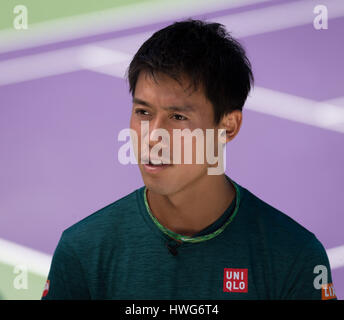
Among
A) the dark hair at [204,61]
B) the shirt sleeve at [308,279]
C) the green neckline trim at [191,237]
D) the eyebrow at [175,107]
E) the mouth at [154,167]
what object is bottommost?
the shirt sleeve at [308,279]

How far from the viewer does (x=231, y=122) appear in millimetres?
1366

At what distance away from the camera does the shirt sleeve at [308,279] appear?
126 cm

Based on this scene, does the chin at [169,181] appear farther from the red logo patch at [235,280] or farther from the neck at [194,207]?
the red logo patch at [235,280]

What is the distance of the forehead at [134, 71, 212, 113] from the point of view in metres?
1.23

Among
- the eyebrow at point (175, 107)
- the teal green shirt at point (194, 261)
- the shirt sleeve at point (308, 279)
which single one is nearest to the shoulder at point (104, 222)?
the teal green shirt at point (194, 261)

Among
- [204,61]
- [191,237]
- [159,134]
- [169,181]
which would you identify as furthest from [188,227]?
[204,61]

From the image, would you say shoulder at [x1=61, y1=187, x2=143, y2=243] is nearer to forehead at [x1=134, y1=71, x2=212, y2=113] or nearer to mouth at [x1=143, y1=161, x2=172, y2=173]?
mouth at [x1=143, y1=161, x2=172, y2=173]

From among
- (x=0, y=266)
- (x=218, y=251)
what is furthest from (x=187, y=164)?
(x=0, y=266)

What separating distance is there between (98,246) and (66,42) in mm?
1256

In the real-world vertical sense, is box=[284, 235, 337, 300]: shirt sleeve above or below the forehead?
below

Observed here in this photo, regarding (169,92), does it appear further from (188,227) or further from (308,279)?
(308,279)

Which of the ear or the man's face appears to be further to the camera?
the ear

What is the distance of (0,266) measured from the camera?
2365 mm

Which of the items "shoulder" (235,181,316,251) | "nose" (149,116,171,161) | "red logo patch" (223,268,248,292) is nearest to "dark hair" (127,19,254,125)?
"nose" (149,116,171,161)
